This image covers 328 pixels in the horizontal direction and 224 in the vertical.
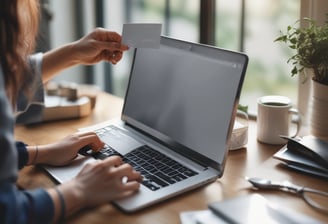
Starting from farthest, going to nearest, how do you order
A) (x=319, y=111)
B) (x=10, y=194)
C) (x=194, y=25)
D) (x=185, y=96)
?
(x=194, y=25) < (x=319, y=111) < (x=185, y=96) < (x=10, y=194)

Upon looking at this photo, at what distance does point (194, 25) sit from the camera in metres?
A: 2.91

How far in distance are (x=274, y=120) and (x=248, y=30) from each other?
81.5 inches

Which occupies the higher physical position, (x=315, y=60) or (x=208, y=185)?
(x=315, y=60)

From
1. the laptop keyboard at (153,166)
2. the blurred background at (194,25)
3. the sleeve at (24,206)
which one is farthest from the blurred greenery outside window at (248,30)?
the sleeve at (24,206)

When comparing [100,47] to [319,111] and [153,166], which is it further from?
[319,111]

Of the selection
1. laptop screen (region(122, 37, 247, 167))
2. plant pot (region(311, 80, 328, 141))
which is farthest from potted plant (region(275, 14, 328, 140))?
laptop screen (region(122, 37, 247, 167))

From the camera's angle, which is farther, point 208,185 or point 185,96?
point 185,96

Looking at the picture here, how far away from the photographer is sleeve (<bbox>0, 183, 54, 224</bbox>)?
30.3 inches

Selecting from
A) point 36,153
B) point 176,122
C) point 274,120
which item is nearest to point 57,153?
point 36,153

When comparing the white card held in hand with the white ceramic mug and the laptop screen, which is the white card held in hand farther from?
the white ceramic mug

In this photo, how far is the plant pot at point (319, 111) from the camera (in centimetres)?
120

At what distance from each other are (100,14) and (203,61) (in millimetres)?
1281

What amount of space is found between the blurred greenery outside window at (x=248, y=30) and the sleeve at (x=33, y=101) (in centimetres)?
112

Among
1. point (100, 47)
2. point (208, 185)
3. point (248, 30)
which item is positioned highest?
point (100, 47)
